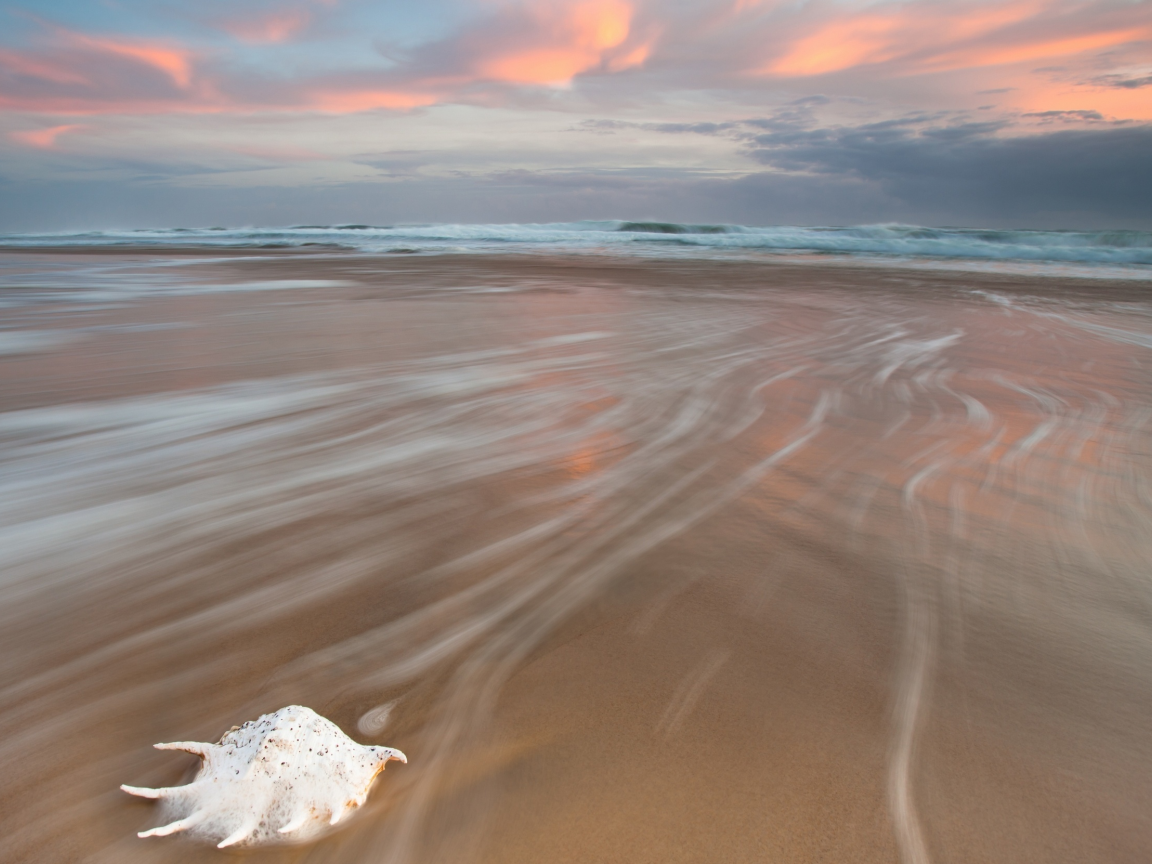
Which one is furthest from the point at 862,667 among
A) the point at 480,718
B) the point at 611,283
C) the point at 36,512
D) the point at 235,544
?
the point at 611,283

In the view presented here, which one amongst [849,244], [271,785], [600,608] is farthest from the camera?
[849,244]

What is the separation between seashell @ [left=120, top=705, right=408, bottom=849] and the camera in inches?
36.2

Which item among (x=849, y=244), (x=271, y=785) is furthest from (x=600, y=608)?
(x=849, y=244)

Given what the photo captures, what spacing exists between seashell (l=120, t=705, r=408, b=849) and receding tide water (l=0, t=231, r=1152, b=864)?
0.10ft

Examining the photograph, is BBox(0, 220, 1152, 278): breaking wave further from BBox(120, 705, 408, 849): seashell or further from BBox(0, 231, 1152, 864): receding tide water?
BBox(120, 705, 408, 849): seashell

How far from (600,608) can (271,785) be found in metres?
0.72

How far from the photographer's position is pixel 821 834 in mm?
945

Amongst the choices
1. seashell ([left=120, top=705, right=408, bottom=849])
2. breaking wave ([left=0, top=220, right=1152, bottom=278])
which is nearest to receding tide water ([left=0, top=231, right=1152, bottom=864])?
seashell ([left=120, top=705, right=408, bottom=849])

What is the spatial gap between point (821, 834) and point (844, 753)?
161mm

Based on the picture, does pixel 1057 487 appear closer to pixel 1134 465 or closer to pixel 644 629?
pixel 1134 465

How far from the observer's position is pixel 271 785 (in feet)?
3.09

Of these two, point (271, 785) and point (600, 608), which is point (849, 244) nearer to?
point (600, 608)

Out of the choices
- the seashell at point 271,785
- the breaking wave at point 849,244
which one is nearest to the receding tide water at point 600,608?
the seashell at point 271,785

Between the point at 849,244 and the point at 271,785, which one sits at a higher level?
the point at 271,785
